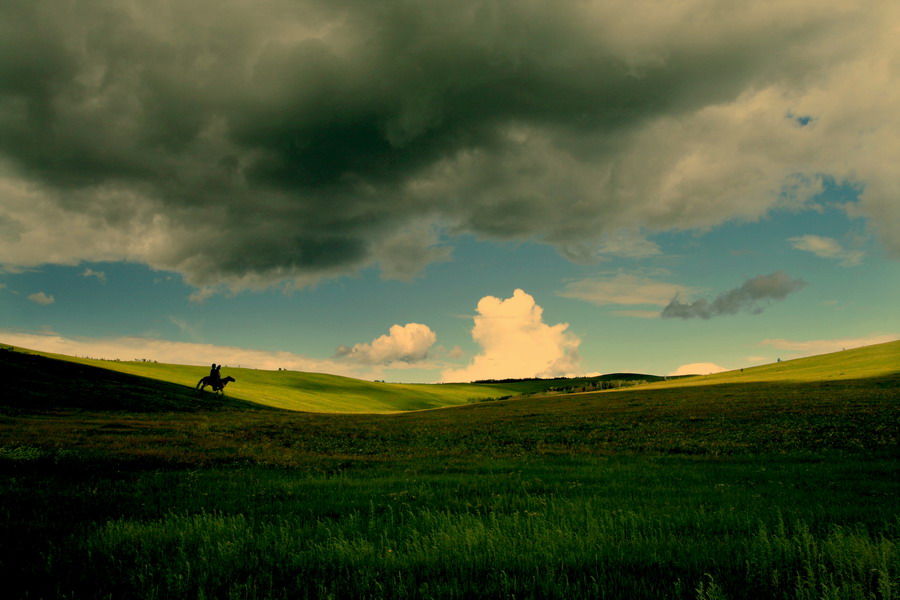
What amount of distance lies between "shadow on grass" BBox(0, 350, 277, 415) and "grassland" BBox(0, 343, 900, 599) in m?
29.3

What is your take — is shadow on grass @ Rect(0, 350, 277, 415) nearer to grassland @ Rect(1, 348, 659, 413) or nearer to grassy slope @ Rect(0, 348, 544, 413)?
grassland @ Rect(1, 348, 659, 413)

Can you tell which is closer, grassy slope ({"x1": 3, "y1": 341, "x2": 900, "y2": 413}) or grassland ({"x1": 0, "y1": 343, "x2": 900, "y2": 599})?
grassland ({"x1": 0, "y1": 343, "x2": 900, "y2": 599})

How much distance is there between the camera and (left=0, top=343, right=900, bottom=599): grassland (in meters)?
5.31

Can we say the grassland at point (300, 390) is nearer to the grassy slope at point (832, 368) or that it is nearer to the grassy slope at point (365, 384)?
the grassy slope at point (365, 384)

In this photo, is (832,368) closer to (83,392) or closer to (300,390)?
(300,390)

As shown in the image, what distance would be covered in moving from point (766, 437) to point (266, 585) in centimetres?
2761

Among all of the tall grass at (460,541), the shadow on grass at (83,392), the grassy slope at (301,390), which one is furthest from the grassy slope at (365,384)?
the tall grass at (460,541)

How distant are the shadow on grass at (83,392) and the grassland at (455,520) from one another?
29310mm

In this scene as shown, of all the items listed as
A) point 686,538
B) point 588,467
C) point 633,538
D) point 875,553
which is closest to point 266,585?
point 633,538

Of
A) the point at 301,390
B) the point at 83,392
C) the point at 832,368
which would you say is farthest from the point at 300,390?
the point at 832,368

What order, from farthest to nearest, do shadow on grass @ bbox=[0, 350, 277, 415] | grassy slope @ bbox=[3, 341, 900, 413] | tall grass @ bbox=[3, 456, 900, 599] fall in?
grassy slope @ bbox=[3, 341, 900, 413] → shadow on grass @ bbox=[0, 350, 277, 415] → tall grass @ bbox=[3, 456, 900, 599]

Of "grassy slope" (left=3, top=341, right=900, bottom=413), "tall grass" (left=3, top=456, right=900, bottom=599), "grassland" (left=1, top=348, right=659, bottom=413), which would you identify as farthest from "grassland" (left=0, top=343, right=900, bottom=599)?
"grassland" (left=1, top=348, right=659, bottom=413)

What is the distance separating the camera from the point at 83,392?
2125 inches

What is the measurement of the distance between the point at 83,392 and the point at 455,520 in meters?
62.8
